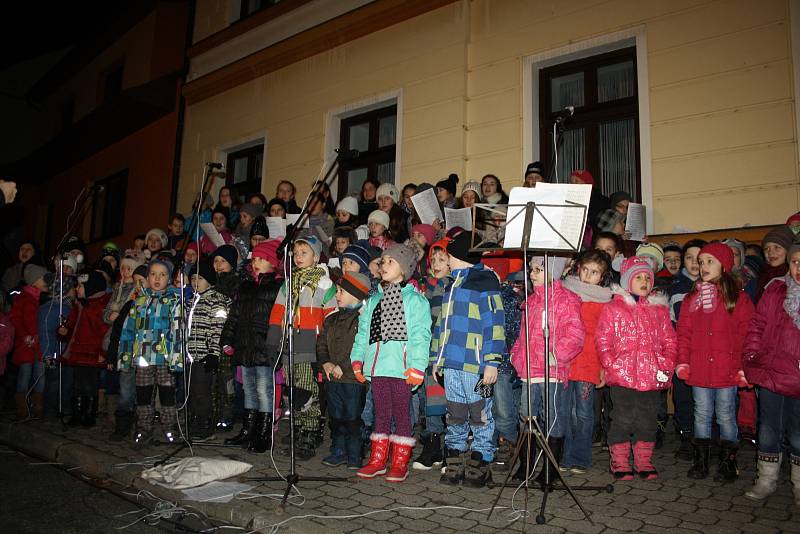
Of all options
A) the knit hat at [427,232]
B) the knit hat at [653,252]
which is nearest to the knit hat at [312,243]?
the knit hat at [427,232]

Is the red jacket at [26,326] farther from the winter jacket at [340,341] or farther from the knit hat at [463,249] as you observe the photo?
the knit hat at [463,249]

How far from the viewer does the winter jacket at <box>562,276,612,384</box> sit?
507 cm

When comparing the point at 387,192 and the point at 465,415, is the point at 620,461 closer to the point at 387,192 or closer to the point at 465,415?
the point at 465,415

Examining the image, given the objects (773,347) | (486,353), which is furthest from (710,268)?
(486,353)

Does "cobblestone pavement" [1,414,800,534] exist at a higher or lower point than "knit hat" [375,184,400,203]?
lower

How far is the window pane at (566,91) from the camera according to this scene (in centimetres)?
889

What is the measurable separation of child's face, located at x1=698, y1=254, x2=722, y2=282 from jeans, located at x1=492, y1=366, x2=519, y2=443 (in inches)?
71.5

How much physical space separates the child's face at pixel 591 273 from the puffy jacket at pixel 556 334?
0.22 m

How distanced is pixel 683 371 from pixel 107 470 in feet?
16.5

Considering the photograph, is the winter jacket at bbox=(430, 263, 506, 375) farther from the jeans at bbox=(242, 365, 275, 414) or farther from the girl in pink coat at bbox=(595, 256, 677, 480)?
the jeans at bbox=(242, 365, 275, 414)

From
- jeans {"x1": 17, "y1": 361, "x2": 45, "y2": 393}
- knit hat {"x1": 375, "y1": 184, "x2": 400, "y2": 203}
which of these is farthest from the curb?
knit hat {"x1": 375, "y1": 184, "x2": 400, "y2": 203}

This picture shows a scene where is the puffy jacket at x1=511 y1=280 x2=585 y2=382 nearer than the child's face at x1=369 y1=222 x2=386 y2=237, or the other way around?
the puffy jacket at x1=511 y1=280 x2=585 y2=382

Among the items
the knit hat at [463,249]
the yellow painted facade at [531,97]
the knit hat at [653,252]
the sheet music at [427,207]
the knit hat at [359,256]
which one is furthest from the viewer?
the sheet music at [427,207]

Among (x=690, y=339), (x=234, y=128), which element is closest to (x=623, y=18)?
(x=690, y=339)
